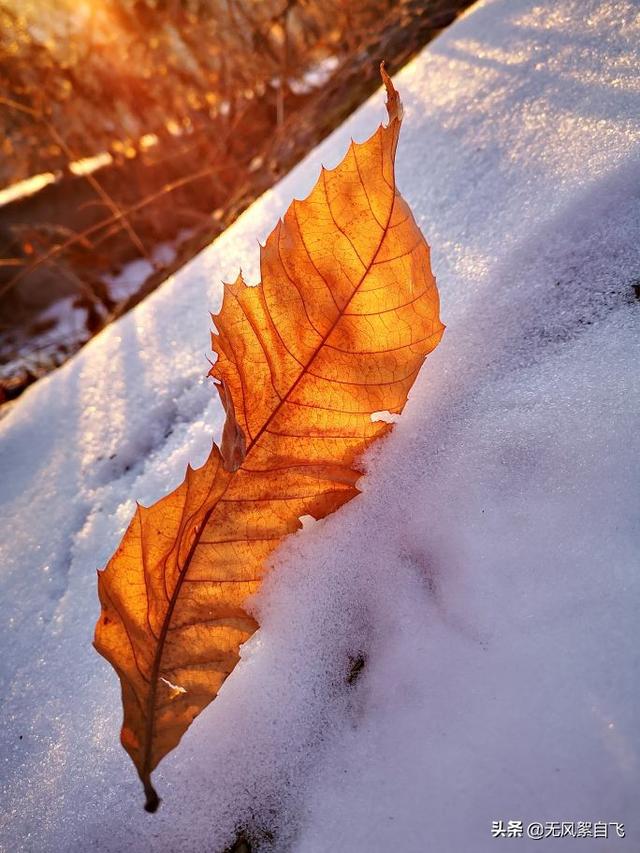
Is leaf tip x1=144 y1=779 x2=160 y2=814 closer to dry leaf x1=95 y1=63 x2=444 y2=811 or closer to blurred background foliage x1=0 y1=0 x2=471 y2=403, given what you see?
dry leaf x1=95 y1=63 x2=444 y2=811

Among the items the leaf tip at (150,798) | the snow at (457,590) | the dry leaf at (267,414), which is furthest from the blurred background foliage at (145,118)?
the leaf tip at (150,798)

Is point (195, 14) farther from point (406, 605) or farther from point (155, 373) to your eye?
point (406, 605)

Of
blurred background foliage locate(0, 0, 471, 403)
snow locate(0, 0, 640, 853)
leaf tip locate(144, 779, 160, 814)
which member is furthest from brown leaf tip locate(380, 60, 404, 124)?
blurred background foliage locate(0, 0, 471, 403)

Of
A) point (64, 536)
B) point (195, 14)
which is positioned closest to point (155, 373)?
point (64, 536)

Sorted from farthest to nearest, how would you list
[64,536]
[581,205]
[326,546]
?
[64,536]
[581,205]
[326,546]

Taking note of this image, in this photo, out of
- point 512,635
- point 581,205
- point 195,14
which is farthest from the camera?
point 195,14

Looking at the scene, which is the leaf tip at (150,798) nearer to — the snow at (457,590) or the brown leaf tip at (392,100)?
the snow at (457,590)
